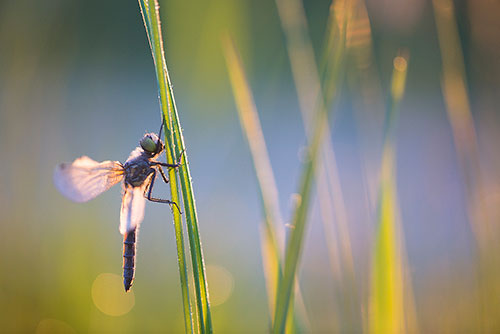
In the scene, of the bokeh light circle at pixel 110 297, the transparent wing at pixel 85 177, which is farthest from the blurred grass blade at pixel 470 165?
the bokeh light circle at pixel 110 297

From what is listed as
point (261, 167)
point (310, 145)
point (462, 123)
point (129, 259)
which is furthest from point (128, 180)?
point (462, 123)

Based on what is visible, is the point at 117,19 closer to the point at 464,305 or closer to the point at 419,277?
the point at 419,277

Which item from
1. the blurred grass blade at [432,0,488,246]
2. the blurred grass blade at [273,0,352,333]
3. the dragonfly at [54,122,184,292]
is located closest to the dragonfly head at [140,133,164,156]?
the dragonfly at [54,122,184,292]

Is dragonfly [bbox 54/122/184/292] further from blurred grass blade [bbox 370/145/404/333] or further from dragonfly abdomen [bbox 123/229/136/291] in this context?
blurred grass blade [bbox 370/145/404/333]

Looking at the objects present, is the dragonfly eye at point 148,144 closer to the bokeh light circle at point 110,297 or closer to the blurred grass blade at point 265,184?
the blurred grass blade at point 265,184

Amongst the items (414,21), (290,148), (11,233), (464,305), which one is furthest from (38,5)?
(414,21)
